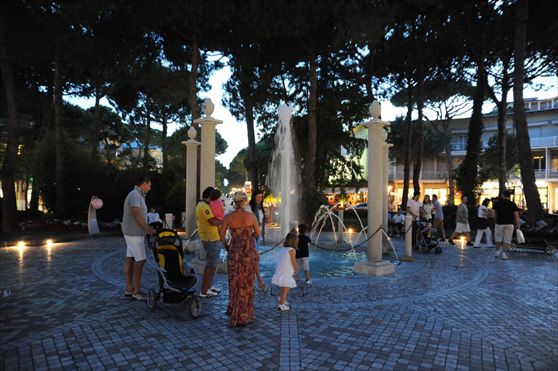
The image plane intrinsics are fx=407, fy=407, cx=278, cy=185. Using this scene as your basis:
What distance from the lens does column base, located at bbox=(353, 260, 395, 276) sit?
27.0 ft

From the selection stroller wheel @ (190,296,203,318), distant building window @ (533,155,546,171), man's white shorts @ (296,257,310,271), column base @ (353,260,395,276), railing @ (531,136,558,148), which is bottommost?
column base @ (353,260,395,276)

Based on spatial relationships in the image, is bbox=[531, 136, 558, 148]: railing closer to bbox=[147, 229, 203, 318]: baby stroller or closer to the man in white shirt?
the man in white shirt

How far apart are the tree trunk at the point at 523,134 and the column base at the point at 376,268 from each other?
415 inches

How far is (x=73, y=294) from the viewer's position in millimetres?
6516

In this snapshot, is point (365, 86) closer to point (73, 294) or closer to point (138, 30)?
point (138, 30)

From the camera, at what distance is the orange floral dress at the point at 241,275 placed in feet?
16.3

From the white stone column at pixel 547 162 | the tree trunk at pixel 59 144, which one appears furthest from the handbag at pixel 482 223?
the white stone column at pixel 547 162

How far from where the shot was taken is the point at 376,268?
8.22 m

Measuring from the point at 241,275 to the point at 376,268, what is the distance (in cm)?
403

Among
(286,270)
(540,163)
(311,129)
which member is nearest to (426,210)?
(311,129)

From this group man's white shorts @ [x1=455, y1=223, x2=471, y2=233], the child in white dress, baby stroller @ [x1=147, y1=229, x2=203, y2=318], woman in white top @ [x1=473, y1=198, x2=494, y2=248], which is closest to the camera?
baby stroller @ [x1=147, y1=229, x2=203, y2=318]

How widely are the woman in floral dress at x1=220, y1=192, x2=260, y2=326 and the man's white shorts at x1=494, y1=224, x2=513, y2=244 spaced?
27.5ft

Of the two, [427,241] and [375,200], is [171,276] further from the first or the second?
[427,241]

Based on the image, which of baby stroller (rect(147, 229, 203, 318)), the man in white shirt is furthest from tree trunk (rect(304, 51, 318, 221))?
baby stroller (rect(147, 229, 203, 318))
